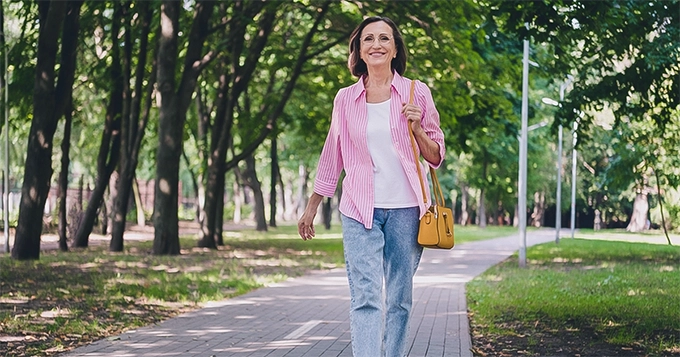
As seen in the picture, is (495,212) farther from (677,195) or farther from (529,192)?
A: (677,195)

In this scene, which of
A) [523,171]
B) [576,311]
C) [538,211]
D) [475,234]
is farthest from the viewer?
[538,211]

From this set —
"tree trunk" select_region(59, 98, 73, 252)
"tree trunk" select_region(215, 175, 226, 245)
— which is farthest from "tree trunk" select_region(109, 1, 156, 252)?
"tree trunk" select_region(215, 175, 226, 245)

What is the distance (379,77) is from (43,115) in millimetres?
13135

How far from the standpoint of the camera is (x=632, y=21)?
37.6 ft

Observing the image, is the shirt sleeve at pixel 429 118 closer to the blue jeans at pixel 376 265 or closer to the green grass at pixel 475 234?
the blue jeans at pixel 376 265

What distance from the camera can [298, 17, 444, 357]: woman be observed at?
5027mm

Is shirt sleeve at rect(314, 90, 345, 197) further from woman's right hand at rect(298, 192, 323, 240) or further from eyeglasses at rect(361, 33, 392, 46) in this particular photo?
eyeglasses at rect(361, 33, 392, 46)

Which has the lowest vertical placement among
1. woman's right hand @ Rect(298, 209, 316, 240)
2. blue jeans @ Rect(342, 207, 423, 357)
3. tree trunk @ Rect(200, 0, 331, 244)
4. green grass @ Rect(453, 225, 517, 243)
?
green grass @ Rect(453, 225, 517, 243)

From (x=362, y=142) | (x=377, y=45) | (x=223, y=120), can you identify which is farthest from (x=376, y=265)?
(x=223, y=120)

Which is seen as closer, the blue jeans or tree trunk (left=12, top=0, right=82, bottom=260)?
the blue jeans

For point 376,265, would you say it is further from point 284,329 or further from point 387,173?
point 284,329

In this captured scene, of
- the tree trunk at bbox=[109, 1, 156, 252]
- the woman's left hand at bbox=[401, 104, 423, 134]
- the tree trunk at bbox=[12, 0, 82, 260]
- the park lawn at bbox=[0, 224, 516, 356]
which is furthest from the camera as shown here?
the tree trunk at bbox=[109, 1, 156, 252]

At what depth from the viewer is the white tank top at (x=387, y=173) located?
506 centimetres

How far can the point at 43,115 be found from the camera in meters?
17.2
